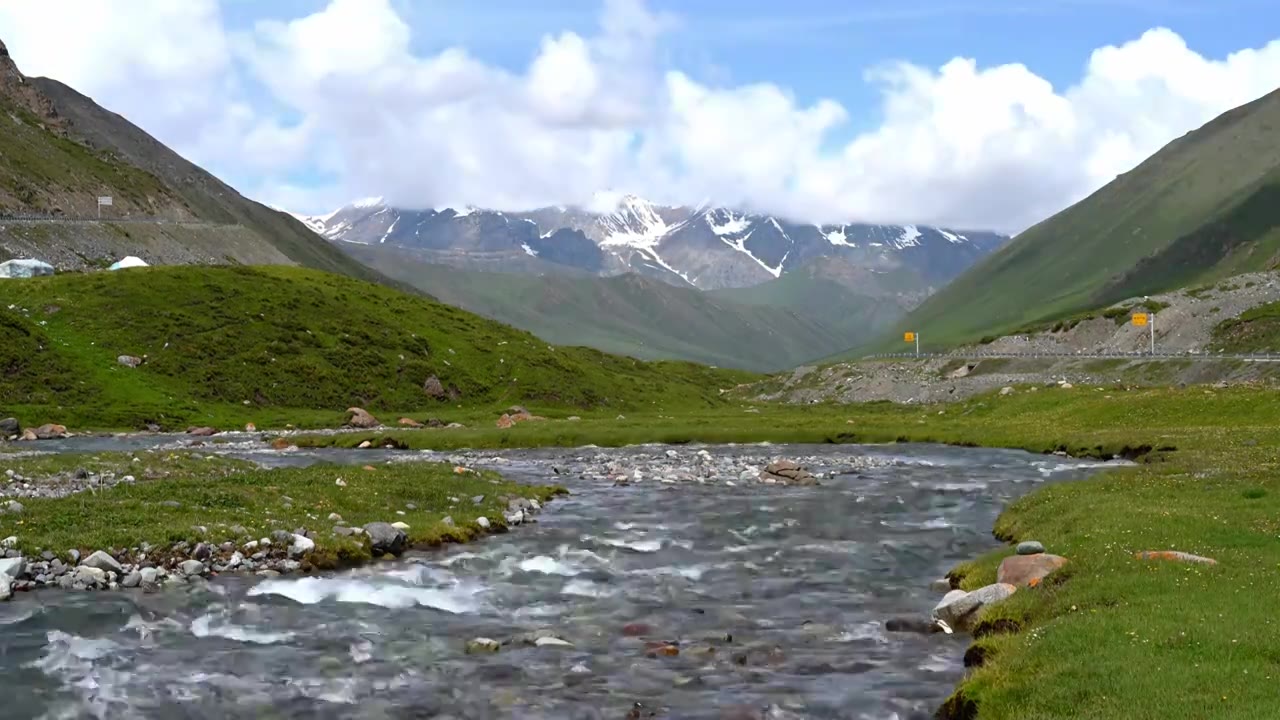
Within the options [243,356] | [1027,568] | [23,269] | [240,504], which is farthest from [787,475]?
[23,269]

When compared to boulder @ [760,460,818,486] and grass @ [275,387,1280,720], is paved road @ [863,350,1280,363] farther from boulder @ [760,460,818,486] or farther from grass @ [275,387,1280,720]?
boulder @ [760,460,818,486]

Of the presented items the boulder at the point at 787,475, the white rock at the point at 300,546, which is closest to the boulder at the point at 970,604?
the white rock at the point at 300,546

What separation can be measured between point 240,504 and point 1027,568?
2727 cm

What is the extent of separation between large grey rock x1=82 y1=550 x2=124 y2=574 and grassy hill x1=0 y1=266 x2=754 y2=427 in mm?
71950

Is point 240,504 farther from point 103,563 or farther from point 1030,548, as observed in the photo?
point 1030,548

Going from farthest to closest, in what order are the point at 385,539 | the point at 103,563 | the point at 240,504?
the point at 240,504, the point at 385,539, the point at 103,563

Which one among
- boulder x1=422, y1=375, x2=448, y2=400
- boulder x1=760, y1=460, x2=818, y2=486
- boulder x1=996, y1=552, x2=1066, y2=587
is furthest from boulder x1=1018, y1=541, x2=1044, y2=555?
boulder x1=422, y1=375, x2=448, y2=400

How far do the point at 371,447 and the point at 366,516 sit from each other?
4676 centimetres

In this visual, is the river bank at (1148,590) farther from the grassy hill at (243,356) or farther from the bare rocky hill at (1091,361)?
the grassy hill at (243,356)

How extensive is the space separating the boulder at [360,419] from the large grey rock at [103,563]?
73.5 metres

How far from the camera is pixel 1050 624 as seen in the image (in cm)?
1994

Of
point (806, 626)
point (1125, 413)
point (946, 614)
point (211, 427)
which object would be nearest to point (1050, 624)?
point (946, 614)

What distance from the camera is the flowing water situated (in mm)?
19953

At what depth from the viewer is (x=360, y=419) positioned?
338 ft
